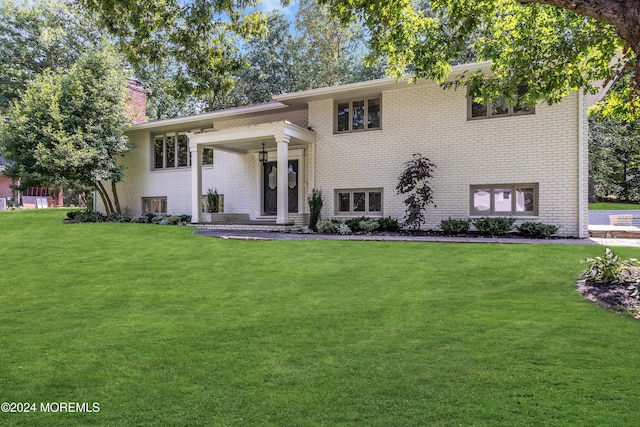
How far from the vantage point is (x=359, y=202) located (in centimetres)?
1473

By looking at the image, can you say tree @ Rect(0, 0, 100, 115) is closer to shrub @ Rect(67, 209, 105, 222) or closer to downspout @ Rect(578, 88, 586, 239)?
shrub @ Rect(67, 209, 105, 222)

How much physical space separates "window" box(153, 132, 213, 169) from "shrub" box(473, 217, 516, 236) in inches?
467

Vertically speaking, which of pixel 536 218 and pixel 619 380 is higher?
pixel 536 218

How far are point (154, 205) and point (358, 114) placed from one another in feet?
36.6

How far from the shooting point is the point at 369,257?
8.43 metres

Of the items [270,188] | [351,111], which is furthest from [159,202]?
[351,111]

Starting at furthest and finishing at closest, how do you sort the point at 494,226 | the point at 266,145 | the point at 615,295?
1. the point at 266,145
2. the point at 494,226
3. the point at 615,295

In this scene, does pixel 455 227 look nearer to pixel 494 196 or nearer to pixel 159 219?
pixel 494 196

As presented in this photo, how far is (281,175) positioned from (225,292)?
8566 millimetres

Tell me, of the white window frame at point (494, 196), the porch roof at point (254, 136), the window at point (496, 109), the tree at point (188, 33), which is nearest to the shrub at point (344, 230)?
the porch roof at point (254, 136)


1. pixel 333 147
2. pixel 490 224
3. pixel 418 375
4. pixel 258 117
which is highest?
pixel 258 117

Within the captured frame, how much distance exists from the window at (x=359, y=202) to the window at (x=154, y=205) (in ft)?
30.3

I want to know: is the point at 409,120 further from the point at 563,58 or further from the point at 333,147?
the point at 563,58

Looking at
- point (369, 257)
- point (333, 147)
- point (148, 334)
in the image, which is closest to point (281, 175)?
point (333, 147)
